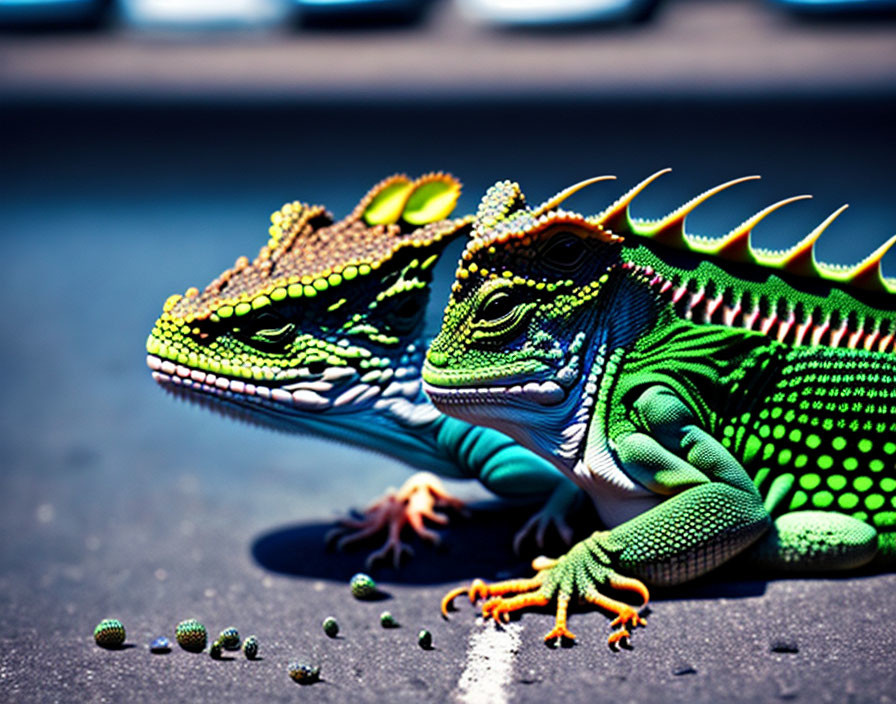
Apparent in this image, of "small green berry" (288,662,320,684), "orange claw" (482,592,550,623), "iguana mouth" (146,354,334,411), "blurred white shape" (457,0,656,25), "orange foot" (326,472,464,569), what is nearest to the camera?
"small green berry" (288,662,320,684)

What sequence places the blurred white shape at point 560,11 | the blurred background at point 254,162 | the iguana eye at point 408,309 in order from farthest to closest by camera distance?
the blurred white shape at point 560,11 → the blurred background at point 254,162 → the iguana eye at point 408,309

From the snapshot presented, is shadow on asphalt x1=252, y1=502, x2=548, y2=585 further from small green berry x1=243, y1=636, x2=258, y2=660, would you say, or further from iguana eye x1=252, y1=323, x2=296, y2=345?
iguana eye x1=252, y1=323, x2=296, y2=345

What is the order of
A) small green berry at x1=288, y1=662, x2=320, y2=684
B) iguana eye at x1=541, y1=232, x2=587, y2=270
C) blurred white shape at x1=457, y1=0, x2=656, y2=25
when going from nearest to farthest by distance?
small green berry at x1=288, y1=662, x2=320, y2=684
iguana eye at x1=541, y1=232, x2=587, y2=270
blurred white shape at x1=457, y1=0, x2=656, y2=25

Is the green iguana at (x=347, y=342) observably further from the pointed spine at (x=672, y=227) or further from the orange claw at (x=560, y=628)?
the pointed spine at (x=672, y=227)

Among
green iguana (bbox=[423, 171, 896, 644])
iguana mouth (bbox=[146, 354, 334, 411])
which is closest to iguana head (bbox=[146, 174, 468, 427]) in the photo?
iguana mouth (bbox=[146, 354, 334, 411])

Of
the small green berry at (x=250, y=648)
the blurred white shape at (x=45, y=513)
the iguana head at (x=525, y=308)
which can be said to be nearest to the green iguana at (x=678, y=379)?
the iguana head at (x=525, y=308)

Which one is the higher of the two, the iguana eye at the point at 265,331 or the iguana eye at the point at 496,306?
the iguana eye at the point at 496,306
